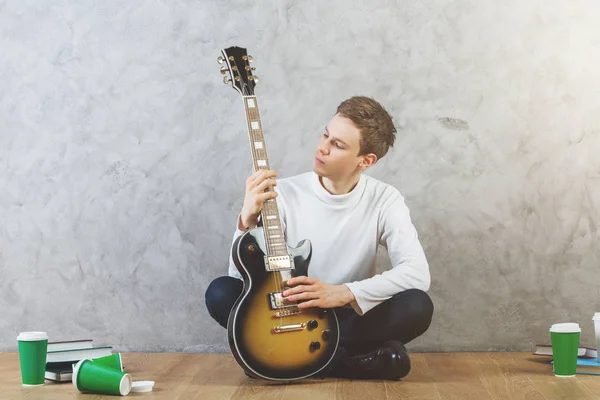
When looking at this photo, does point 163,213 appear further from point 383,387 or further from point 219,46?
point 383,387

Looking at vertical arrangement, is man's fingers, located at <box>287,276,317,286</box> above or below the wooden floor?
above

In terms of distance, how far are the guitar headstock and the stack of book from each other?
88 centimetres

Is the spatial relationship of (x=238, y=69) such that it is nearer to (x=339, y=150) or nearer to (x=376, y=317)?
(x=339, y=150)

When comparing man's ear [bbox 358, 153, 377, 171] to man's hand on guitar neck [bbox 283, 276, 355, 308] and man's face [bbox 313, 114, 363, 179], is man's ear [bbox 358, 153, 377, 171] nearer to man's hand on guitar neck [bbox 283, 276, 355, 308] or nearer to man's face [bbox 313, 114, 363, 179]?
man's face [bbox 313, 114, 363, 179]

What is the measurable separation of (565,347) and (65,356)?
4.70ft

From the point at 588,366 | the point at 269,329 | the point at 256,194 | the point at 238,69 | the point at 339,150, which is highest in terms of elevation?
the point at 238,69

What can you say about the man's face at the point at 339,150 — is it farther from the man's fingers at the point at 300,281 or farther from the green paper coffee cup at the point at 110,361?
the green paper coffee cup at the point at 110,361

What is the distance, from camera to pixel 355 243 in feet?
8.76

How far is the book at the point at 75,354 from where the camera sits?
8.27 feet

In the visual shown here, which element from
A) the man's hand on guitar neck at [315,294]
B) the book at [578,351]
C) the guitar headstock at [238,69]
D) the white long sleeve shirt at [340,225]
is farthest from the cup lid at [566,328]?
the guitar headstock at [238,69]

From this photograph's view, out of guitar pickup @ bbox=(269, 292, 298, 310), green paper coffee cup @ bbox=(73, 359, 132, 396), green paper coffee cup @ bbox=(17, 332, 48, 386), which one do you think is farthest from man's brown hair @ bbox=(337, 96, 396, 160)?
green paper coffee cup @ bbox=(17, 332, 48, 386)

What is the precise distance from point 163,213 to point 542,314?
1361 millimetres

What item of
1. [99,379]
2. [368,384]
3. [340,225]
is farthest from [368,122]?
[99,379]

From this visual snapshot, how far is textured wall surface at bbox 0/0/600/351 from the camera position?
9.81 ft
